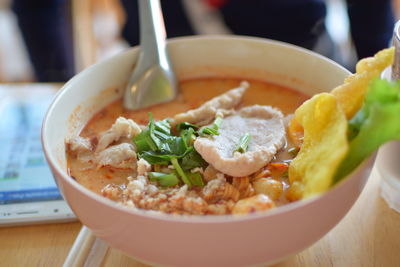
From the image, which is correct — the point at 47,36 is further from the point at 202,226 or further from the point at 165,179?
the point at 202,226

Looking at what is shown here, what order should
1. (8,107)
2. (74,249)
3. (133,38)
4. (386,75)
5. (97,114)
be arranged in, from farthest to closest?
(133,38) < (8,107) < (97,114) < (386,75) < (74,249)

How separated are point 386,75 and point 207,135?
421mm

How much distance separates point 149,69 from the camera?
4.16ft

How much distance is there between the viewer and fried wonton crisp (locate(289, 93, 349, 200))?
0.72 metres

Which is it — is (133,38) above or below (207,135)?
below

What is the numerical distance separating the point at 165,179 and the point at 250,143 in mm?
221

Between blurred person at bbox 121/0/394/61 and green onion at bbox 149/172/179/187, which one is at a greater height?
green onion at bbox 149/172/179/187

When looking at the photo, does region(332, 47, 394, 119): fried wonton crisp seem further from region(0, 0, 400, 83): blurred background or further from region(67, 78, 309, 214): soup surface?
region(0, 0, 400, 83): blurred background

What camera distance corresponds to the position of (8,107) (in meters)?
1.47

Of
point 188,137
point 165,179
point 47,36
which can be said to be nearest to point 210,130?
point 188,137

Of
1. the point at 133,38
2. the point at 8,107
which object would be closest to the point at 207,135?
the point at 8,107

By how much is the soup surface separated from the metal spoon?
30 mm

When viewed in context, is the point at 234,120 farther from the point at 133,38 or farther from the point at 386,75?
the point at 133,38

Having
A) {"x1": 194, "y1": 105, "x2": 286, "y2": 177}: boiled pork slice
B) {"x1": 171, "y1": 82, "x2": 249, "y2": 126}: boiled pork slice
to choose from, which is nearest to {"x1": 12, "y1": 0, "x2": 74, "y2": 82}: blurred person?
{"x1": 171, "y1": 82, "x2": 249, "y2": 126}: boiled pork slice
